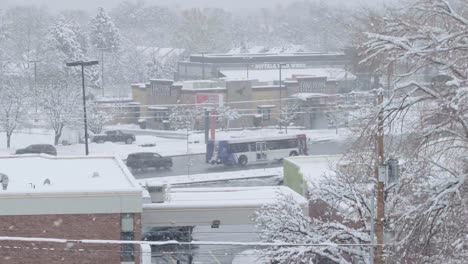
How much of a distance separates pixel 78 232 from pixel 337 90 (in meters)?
33.9

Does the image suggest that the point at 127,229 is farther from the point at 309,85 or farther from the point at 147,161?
the point at 309,85

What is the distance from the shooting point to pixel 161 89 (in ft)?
133

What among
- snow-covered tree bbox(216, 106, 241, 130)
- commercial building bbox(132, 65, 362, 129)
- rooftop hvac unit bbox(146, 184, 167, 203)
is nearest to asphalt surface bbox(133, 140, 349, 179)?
snow-covered tree bbox(216, 106, 241, 130)

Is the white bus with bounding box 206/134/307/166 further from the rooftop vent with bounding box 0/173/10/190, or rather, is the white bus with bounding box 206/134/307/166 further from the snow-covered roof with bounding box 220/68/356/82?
the rooftop vent with bounding box 0/173/10/190

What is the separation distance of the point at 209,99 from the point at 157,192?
2471cm

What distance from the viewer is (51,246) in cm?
1172

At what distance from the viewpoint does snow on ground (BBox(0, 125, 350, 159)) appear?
1287 inches

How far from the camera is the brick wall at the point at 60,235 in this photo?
11.6 m

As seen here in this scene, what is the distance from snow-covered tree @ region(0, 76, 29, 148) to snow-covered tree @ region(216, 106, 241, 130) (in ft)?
26.3

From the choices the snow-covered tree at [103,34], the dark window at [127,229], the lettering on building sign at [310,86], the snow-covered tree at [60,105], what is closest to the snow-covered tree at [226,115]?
the lettering on building sign at [310,86]

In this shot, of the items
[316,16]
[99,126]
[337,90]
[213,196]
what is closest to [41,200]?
[213,196]

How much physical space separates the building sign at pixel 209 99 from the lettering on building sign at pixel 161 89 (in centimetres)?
181

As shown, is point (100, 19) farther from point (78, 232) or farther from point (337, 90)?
point (78, 232)

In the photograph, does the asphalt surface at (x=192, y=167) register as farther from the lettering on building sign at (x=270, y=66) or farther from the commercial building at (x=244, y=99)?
the lettering on building sign at (x=270, y=66)
